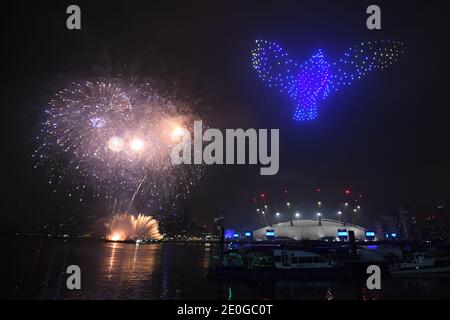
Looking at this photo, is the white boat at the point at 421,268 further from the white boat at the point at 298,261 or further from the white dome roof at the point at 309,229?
the white dome roof at the point at 309,229

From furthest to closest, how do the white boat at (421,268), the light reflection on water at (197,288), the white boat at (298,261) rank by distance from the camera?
the white boat at (421,268), the white boat at (298,261), the light reflection on water at (197,288)

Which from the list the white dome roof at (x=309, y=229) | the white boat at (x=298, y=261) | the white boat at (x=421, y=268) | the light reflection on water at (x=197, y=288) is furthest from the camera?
the white dome roof at (x=309, y=229)

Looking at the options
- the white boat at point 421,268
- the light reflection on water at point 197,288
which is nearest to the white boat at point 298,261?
the light reflection on water at point 197,288

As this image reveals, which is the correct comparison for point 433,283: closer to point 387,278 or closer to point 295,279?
point 387,278

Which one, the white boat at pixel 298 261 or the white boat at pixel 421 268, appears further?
the white boat at pixel 421 268

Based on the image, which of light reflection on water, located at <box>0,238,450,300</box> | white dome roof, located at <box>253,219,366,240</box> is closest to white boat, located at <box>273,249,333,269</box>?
light reflection on water, located at <box>0,238,450,300</box>
